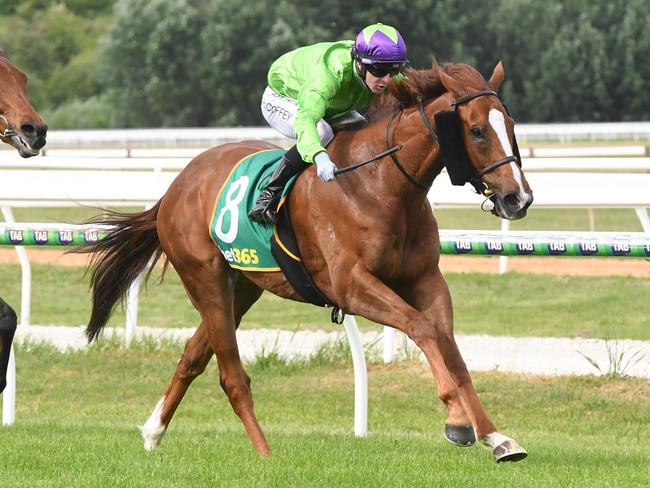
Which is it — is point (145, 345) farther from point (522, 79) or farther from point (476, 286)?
point (522, 79)

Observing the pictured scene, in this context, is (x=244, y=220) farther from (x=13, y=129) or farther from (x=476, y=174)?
(x=476, y=174)

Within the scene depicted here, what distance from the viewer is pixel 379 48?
5254 millimetres

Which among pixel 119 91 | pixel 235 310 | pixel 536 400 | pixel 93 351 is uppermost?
pixel 235 310

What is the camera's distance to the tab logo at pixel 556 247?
6168 millimetres

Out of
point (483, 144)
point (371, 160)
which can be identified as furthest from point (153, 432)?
point (483, 144)

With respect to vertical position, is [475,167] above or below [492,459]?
above

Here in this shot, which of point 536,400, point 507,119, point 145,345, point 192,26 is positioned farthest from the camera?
point 192,26

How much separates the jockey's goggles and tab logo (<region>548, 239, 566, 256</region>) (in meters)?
1.35

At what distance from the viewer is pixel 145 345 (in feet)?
28.6

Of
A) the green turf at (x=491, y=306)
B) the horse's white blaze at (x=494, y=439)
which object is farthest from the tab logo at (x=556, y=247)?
the green turf at (x=491, y=306)

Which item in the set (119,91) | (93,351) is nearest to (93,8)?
(119,91)

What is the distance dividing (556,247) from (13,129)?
2605 millimetres

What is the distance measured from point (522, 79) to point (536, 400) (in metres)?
34.5

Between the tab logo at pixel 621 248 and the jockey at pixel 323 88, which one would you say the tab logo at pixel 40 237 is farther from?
the tab logo at pixel 621 248
